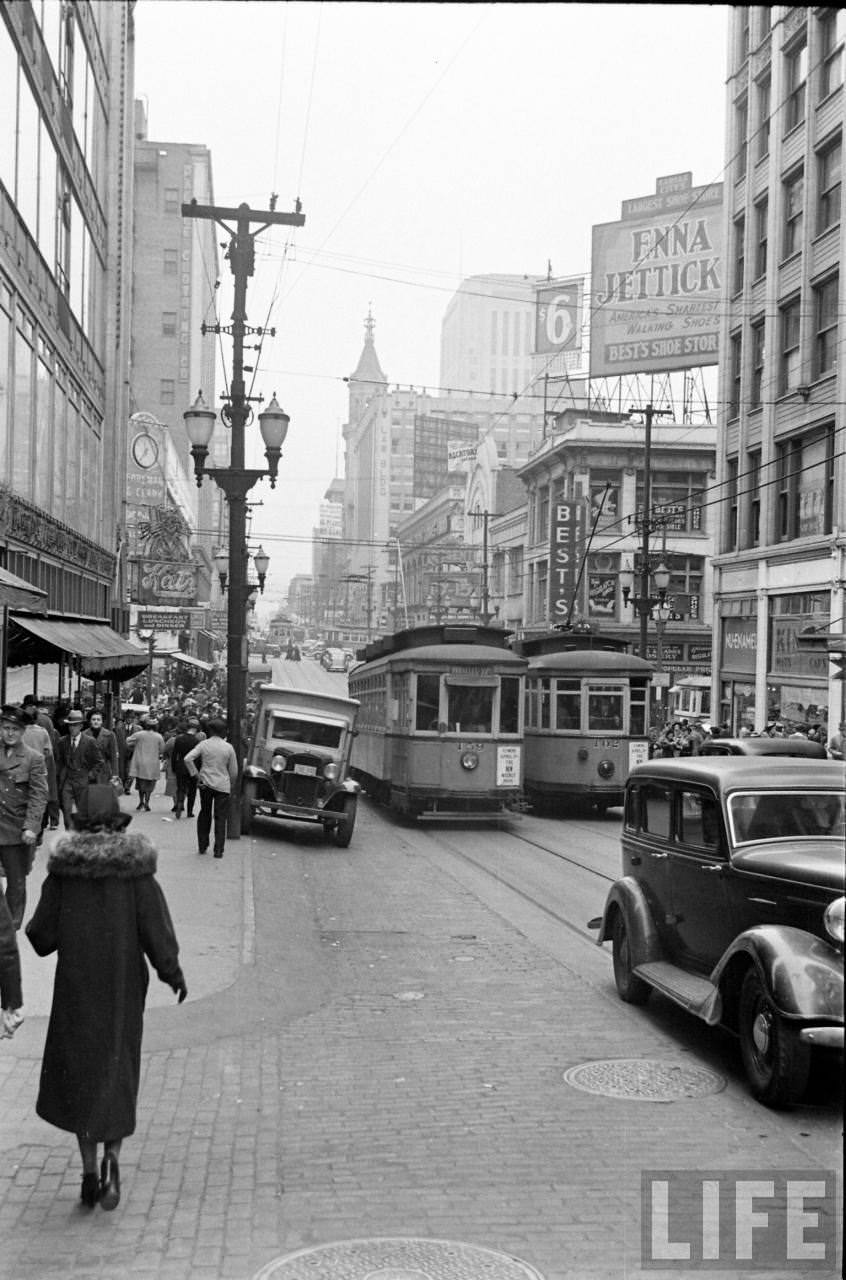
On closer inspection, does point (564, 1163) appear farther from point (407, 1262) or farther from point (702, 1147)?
point (407, 1262)

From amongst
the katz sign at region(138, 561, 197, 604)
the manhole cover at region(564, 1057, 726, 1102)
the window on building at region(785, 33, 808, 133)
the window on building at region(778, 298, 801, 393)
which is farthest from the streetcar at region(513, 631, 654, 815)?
the window on building at region(785, 33, 808, 133)

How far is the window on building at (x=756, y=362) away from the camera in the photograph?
3552 cm

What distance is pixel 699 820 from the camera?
8578mm

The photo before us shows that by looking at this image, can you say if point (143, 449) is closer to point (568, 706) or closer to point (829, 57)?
point (568, 706)

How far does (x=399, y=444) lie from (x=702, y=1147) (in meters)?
167

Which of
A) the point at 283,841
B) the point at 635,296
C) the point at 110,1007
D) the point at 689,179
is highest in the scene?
the point at 689,179

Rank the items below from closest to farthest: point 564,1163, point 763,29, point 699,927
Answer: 1. point 564,1163
2. point 699,927
3. point 763,29

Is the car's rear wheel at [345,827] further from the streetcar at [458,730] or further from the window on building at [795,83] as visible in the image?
the window on building at [795,83]

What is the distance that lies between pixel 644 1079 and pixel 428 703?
48.1 feet

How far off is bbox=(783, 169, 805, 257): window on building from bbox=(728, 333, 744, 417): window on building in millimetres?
4055

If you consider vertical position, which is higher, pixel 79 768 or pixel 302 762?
pixel 79 768

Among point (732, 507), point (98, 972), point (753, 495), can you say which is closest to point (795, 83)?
point (753, 495)

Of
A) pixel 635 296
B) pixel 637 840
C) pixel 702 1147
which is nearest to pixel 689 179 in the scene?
pixel 635 296

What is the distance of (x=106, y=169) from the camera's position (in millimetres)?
33000
